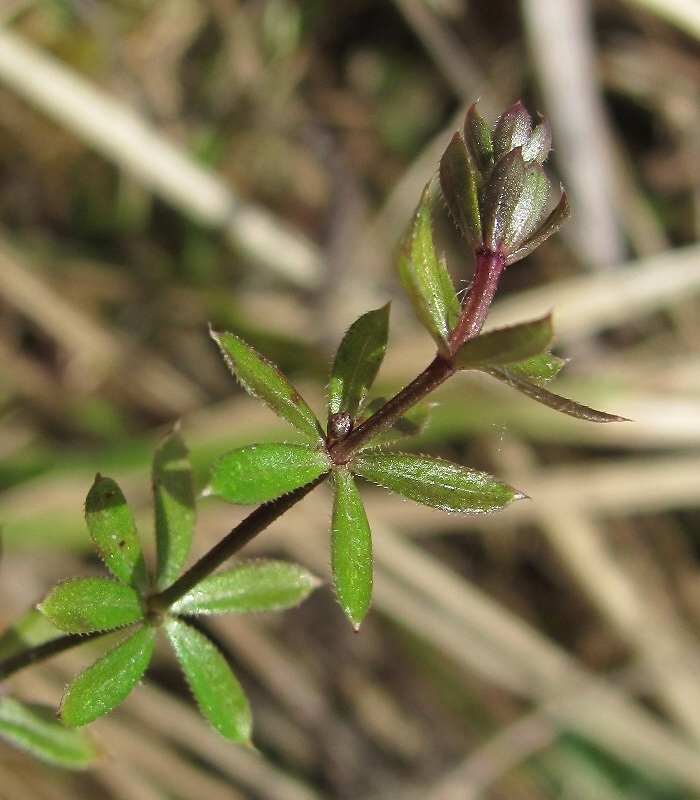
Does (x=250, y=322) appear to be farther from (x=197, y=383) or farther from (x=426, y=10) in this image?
(x=426, y=10)

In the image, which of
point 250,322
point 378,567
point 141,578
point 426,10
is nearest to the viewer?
point 141,578

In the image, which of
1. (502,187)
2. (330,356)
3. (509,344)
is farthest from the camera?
(330,356)

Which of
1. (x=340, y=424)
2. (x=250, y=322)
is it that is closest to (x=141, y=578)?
(x=340, y=424)

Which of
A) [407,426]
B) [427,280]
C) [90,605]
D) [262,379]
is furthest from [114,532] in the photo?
[427,280]

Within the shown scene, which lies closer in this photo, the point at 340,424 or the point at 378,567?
the point at 340,424

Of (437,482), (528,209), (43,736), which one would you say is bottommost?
(43,736)

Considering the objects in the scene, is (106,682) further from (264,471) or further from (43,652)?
(264,471)
